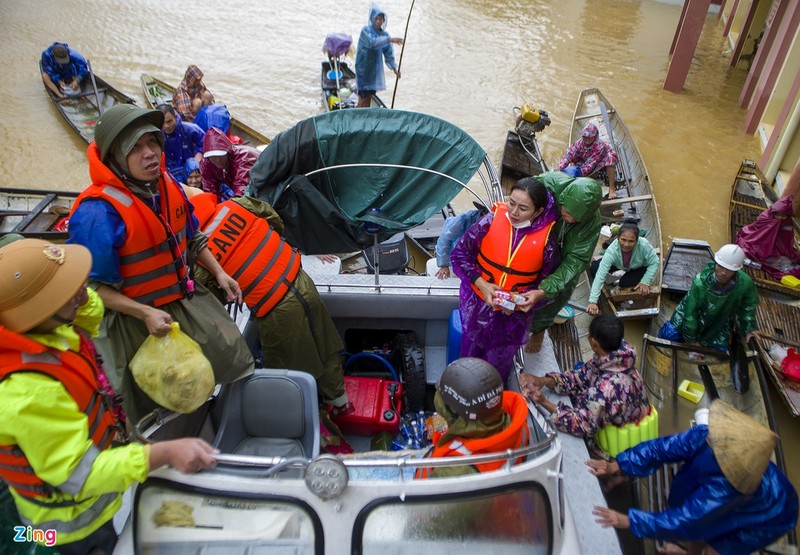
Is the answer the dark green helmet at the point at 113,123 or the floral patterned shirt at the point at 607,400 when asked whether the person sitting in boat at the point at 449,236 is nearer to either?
the floral patterned shirt at the point at 607,400

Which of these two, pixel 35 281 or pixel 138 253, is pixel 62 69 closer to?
pixel 138 253

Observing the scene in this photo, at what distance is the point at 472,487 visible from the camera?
6.62 ft

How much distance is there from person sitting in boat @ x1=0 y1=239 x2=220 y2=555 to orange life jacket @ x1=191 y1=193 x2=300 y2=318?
46.2 inches

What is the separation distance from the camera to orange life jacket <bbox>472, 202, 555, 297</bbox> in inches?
136

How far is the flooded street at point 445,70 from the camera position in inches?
392

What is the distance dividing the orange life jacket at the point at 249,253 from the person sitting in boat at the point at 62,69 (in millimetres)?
8426

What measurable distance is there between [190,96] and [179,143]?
2.67m

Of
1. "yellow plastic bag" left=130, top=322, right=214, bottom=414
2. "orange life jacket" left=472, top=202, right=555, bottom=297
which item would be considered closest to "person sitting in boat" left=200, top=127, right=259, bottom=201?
"orange life jacket" left=472, top=202, right=555, bottom=297

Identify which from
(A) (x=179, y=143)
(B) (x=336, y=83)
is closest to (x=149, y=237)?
(A) (x=179, y=143)

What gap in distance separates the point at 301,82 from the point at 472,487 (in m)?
12.5

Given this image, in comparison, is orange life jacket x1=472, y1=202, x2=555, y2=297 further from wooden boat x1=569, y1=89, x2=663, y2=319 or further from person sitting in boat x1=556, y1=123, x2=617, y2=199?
person sitting in boat x1=556, y1=123, x2=617, y2=199

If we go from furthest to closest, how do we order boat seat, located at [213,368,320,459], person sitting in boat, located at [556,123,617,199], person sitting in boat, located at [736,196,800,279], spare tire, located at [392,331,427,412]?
1. person sitting in boat, located at [556,123,617,199]
2. person sitting in boat, located at [736,196,800,279]
3. spare tire, located at [392,331,427,412]
4. boat seat, located at [213,368,320,459]

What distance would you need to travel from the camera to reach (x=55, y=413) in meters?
1.75

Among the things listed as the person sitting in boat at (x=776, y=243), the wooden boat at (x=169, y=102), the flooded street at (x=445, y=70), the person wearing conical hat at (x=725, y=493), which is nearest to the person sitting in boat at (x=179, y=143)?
the wooden boat at (x=169, y=102)
